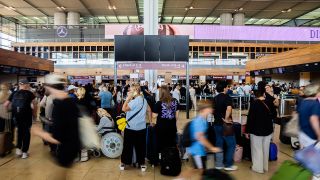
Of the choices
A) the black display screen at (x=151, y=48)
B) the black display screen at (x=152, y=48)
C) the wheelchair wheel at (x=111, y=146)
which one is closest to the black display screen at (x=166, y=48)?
the black display screen at (x=151, y=48)

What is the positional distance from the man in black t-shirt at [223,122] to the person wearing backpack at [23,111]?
3.88m

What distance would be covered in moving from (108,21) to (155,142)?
3735 centimetres

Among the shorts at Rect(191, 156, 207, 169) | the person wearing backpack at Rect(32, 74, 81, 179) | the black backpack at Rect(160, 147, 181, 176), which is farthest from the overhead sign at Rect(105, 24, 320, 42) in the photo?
the person wearing backpack at Rect(32, 74, 81, 179)

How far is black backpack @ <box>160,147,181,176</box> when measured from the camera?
18.0 feet

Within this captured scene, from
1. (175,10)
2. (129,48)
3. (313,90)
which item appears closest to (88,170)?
(313,90)

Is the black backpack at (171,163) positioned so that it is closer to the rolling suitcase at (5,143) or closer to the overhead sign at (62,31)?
the rolling suitcase at (5,143)

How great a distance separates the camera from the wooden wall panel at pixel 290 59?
15.8 meters

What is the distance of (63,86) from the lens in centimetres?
315

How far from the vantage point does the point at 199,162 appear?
12.6ft

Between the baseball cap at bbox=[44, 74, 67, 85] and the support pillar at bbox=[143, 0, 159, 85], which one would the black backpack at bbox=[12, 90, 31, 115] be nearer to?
the baseball cap at bbox=[44, 74, 67, 85]

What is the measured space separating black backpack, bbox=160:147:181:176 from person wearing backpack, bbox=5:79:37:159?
311 centimetres

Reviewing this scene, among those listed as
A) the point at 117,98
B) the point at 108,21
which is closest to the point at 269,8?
the point at 108,21

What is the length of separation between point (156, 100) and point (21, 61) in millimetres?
10757

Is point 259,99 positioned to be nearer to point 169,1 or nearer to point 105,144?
point 105,144
